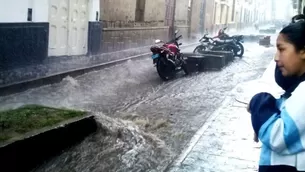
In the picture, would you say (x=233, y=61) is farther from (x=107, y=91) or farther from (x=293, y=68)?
(x=293, y=68)

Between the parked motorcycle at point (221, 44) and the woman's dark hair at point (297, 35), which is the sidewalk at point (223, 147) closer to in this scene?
the woman's dark hair at point (297, 35)

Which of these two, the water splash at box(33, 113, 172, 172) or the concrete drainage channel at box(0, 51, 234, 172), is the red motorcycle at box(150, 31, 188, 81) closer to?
the water splash at box(33, 113, 172, 172)

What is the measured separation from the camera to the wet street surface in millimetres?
4752

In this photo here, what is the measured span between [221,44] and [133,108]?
1090 centimetres

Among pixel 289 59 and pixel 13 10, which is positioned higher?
pixel 13 10

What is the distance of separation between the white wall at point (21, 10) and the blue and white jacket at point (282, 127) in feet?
27.2

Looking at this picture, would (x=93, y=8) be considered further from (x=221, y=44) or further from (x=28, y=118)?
(x=28, y=118)

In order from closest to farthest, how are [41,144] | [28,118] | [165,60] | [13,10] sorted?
[41,144] < [28,118] < [13,10] < [165,60]

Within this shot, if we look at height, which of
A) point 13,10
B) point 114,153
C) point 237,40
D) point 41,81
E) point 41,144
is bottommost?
point 114,153

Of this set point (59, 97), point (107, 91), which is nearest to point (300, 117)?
point (59, 97)

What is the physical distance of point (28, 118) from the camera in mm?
4914

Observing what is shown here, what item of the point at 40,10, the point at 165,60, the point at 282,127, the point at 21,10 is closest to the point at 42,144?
the point at 282,127

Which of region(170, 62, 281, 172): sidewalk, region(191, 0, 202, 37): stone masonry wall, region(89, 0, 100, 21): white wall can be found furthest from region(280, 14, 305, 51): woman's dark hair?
region(191, 0, 202, 37): stone masonry wall

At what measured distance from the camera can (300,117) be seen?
153 centimetres
